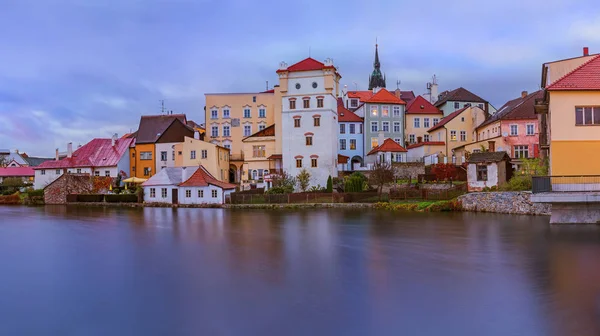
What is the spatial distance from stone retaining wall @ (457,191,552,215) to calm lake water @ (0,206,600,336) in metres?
4.34

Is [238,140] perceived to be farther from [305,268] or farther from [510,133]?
[305,268]

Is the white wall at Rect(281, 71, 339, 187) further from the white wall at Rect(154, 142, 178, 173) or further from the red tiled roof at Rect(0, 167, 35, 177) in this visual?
the red tiled roof at Rect(0, 167, 35, 177)

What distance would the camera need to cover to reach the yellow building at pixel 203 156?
46844mm

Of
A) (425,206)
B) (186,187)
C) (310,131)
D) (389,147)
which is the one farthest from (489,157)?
(186,187)

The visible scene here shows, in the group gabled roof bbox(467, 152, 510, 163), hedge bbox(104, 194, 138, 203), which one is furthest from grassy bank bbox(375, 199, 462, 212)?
hedge bbox(104, 194, 138, 203)

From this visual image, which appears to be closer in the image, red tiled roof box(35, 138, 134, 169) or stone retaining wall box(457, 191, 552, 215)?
stone retaining wall box(457, 191, 552, 215)

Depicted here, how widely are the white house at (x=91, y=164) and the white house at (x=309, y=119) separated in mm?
19299

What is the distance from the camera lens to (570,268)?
13.6m

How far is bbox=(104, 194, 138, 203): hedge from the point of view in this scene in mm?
44412

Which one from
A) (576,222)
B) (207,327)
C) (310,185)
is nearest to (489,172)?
(576,222)

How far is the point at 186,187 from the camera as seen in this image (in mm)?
42156

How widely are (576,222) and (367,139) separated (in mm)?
32457

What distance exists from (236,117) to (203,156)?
781cm

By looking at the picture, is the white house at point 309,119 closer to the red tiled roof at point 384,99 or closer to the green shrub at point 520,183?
the red tiled roof at point 384,99
